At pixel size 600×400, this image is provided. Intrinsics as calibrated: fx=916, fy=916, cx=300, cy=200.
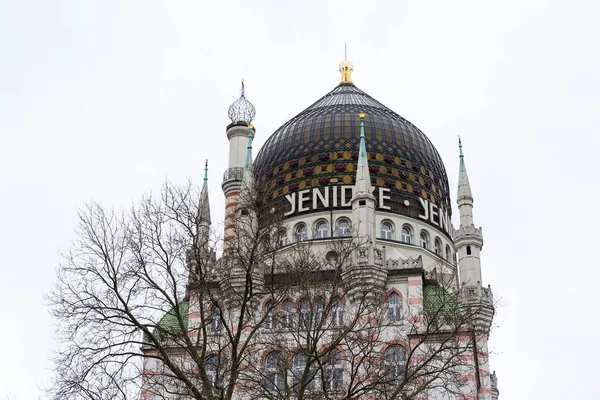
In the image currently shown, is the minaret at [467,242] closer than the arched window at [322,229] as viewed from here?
Yes

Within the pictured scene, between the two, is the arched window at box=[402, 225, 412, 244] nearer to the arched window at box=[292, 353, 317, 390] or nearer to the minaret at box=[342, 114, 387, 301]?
the minaret at box=[342, 114, 387, 301]

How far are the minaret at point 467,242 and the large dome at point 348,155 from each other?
311cm

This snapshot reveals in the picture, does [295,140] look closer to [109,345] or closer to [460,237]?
[460,237]

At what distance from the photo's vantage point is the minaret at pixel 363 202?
141 ft

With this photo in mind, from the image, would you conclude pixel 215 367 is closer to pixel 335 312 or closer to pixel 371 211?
pixel 335 312

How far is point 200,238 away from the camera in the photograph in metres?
24.9

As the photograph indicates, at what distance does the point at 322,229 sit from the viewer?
157 feet

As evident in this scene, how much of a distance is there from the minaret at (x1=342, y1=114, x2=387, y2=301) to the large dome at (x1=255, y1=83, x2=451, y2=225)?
2.41 metres

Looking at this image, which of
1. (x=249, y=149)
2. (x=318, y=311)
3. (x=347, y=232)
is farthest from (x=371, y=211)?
(x=318, y=311)

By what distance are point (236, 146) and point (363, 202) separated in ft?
37.8

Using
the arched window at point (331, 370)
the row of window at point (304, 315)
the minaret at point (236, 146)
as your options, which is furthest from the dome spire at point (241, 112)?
the row of window at point (304, 315)

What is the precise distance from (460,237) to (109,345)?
2584cm

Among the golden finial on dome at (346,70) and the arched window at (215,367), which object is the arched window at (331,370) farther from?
the golden finial on dome at (346,70)

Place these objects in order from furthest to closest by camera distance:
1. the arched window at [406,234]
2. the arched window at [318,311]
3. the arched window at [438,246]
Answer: the arched window at [438,246] < the arched window at [406,234] < the arched window at [318,311]
